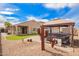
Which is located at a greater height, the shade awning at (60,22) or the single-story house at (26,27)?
the shade awning at (60,22)

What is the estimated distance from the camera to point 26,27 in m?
2.00

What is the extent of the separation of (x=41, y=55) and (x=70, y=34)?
0.39 metres

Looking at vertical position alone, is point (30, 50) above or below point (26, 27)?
below

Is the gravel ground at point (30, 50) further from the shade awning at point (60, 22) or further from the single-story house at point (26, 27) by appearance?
the shade awning at point (60, 22)

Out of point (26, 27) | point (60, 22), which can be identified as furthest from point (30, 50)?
point (60, 22)

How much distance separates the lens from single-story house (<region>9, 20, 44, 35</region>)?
78.0 inches

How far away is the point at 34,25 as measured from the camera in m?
1.99

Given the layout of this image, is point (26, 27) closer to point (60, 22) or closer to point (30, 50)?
point (30, 50)

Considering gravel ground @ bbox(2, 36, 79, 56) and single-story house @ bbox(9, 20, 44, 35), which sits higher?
single-story house @ bbox(9, 20, 44, 35)

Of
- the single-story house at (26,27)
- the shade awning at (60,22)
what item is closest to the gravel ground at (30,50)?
the single-story house at (26,27)

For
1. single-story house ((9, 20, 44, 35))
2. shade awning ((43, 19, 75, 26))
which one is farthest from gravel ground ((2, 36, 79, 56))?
shade awning ((43, 19, 75, 26))

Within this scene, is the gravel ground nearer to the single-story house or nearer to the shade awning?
the single-story house

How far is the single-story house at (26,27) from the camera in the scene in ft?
6.50

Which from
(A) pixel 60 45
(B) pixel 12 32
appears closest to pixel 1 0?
(B) pixel 12 32
